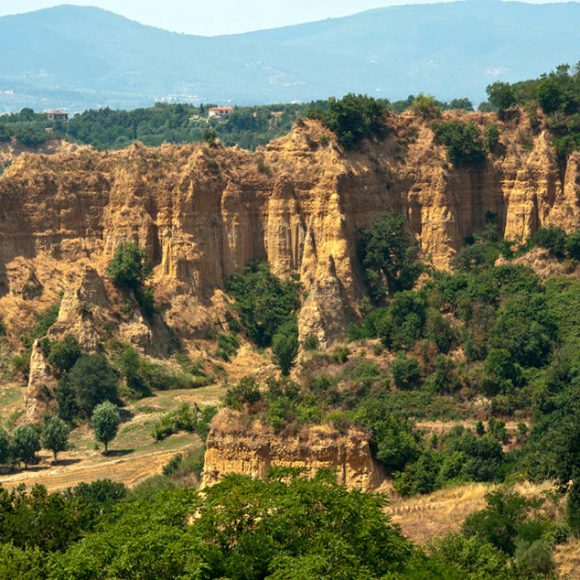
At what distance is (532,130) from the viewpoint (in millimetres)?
75000

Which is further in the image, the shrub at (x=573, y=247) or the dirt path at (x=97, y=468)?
the shrub at (x=573, y=247)

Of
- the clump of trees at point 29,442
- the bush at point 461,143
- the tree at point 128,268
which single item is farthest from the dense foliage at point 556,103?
the clump of trees at point 29,442

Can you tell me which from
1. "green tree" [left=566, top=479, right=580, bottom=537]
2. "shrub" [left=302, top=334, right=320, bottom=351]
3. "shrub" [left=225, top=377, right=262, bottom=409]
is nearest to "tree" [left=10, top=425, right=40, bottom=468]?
"shrub" [left=225, top=377, right=262, bottom=409]

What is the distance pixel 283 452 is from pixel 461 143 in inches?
1223

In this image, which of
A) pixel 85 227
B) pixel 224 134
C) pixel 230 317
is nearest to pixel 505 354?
pixel 230 317

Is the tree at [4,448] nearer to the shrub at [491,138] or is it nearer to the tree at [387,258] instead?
the tree at [387,258]

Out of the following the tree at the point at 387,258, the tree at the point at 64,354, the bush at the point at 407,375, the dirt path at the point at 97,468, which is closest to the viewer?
the dirt path at the point at 97,468

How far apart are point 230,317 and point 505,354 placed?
1394 cm

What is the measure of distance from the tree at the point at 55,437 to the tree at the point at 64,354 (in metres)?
4.20

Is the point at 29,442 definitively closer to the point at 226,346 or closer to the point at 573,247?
the point at 226,346

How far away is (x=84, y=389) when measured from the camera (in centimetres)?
6081

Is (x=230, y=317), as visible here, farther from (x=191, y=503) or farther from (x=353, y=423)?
(x=191, y=503)

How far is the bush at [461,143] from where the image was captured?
2894 inches

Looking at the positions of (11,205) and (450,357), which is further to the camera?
(11,205)
